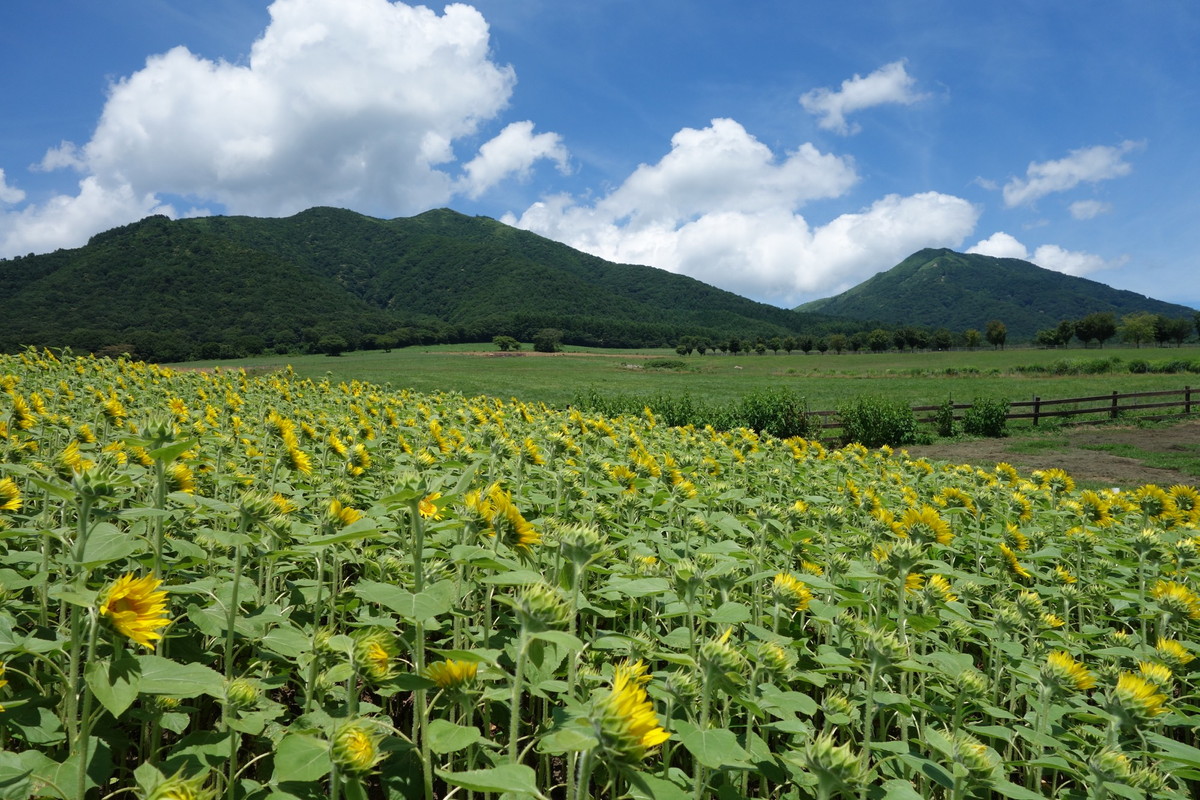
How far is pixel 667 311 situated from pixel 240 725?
198 metres

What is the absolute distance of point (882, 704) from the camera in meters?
1.83

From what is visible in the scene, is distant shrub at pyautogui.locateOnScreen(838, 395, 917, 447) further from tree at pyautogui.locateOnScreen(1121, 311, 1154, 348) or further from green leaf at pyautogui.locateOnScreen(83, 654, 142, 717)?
tree at pyautogui.locateOnScreen(1121, 311, 1154, 348)

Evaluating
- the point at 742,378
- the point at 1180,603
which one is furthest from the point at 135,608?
the point at 742,378

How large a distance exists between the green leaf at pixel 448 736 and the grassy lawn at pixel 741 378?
18111mm

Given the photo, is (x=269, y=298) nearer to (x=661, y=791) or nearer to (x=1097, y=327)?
(x=661, y=791)

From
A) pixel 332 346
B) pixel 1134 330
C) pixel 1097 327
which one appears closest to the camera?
pixel 332 346

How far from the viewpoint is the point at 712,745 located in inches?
50.6

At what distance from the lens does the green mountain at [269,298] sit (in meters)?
74.6

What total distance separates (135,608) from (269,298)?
127301 millimetres

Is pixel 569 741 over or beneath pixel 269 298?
beneath

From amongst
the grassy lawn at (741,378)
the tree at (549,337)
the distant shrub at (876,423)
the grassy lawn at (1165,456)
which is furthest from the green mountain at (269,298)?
the grassy lawn at (1165,456)

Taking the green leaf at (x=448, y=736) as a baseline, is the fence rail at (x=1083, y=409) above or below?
below

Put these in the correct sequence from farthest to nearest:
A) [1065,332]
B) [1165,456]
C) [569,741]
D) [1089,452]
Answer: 1. [1065,332]
2. [1089,452]
3. [1165,456]
4. [569,741]

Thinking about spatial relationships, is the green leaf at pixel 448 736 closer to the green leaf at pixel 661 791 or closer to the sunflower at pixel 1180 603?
the green leaf at pixel 661 791
